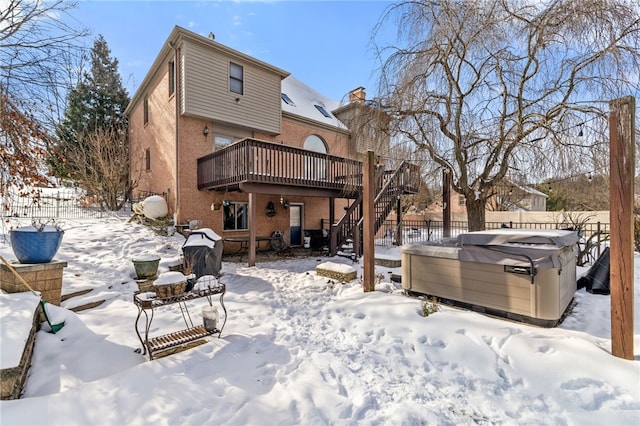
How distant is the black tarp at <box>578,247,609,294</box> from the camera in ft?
18.7

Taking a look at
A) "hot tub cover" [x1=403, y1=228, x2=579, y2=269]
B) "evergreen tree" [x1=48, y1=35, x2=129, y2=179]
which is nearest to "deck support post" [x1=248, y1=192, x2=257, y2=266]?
"hot tub cover" [x1=403, y1=228, x2=579, y2=269]

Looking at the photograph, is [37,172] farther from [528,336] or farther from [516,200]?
[516,200]

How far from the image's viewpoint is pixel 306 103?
15938 mm

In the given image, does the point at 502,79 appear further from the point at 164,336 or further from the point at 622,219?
the point at 164,336

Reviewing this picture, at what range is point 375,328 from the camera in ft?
Result: 13.4

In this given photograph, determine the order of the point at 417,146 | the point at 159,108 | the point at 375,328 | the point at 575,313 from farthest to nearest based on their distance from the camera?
the point at 159,108 → the point at 417,146 → the point at 575,313 → the point at 375,328

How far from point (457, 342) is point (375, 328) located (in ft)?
3.44

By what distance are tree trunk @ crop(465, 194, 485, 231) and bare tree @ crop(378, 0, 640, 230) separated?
24 mm

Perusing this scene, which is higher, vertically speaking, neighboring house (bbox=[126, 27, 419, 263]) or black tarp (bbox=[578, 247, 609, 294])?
neighboring house (bbox=[126, 27, 419, 263])

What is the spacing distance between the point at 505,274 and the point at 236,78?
11.2 m

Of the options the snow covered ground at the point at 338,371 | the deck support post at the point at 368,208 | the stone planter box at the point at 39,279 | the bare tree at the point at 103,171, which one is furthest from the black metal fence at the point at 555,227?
the bare tree at the point at 103,171

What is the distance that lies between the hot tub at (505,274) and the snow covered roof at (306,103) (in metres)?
9.44

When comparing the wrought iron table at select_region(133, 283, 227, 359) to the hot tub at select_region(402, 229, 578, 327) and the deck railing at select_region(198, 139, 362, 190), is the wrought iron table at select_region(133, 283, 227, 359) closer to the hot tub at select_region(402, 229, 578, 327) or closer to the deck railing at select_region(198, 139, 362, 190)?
the hot tub at select_region(402, 229, 578, 327)

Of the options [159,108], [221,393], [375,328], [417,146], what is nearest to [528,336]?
[375,328]
